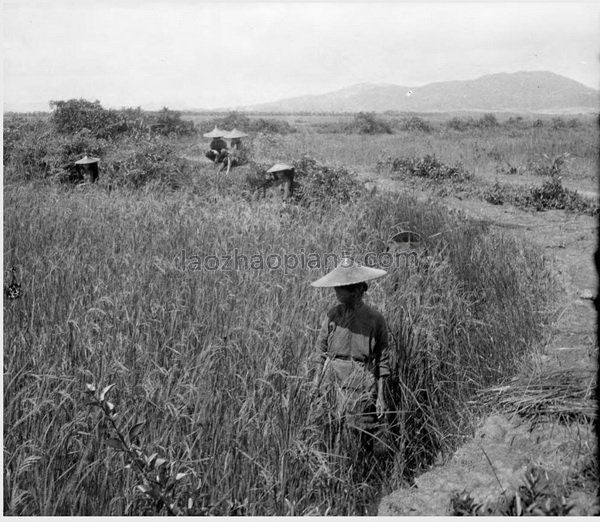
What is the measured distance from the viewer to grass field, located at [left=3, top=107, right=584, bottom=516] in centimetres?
278

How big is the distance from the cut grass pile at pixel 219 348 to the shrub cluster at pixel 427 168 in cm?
579

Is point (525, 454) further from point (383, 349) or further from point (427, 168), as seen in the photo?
point (427, 168)

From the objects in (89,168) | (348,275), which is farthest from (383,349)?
(89,168)

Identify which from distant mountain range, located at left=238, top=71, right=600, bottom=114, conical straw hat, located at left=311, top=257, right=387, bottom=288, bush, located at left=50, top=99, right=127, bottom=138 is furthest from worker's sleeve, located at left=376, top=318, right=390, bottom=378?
distant mountain range, located at left=238, top=71, right=600, bottom=114

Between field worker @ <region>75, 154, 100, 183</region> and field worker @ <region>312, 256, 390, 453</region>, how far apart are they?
23.4ft

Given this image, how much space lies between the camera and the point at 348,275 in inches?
133

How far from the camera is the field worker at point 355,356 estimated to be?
3398 mm

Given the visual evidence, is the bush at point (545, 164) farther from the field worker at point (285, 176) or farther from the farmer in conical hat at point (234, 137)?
the farmer in conical hat at point (234, 137)

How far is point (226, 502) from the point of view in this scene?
9.11 feet

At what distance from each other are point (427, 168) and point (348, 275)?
1003 cm

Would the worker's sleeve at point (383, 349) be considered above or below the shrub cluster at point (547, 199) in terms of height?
above

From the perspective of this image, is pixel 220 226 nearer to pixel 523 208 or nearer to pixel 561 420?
pixel 561 420

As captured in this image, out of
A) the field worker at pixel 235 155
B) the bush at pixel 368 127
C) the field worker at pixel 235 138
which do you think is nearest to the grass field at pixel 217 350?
the field worker at pixel 235 155

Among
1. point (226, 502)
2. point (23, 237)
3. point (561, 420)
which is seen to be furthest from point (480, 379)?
point (23, 237)
